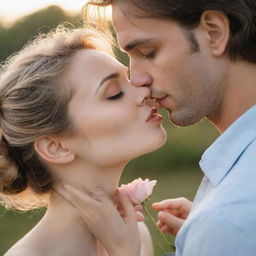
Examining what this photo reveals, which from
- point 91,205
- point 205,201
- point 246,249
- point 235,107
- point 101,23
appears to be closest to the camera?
point 246,249

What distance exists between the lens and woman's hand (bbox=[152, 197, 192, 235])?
3.93m

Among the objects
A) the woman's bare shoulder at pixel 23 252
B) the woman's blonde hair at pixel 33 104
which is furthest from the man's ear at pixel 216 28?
the woman's bare shoulder at pixel 23 252

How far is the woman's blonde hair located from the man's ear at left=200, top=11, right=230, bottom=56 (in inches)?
26.1

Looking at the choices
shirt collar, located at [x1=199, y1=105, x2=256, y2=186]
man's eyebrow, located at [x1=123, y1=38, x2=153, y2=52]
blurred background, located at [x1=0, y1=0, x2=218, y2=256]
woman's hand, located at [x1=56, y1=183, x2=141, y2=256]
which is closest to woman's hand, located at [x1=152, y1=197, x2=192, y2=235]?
woman's hand, located at [x1=56, y1=183, x2=141, y2=256]

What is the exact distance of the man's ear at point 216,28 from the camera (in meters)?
3.44

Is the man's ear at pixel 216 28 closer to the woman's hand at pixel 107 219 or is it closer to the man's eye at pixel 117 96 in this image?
the man's eye at pixel 117 96

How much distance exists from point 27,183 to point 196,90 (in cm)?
103

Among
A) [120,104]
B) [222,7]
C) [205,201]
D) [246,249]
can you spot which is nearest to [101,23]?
[120,104]

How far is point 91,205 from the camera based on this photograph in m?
3.70

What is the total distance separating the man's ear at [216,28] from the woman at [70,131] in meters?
0.44

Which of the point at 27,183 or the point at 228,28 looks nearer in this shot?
the point at 228,28

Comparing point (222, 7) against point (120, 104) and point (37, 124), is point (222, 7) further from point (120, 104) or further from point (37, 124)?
point (37, 124)

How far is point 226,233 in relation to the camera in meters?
2.72

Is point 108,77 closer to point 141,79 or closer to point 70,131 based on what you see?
point 141,79
